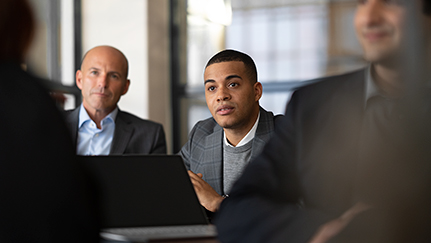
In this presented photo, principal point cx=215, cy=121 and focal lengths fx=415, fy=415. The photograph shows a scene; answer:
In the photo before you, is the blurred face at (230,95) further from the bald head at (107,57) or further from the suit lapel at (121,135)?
the bald head at (107,57)

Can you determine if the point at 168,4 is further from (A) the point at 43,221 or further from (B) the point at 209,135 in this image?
(A) the point at 43,221

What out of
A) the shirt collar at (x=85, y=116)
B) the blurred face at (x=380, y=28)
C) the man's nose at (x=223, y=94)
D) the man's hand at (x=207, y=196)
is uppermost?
the blurred face at (x=380, y=28)

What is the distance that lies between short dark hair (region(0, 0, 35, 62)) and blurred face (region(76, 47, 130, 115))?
4.81 ft

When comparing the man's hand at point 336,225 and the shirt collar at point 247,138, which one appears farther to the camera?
the shirt collar at point 247,138

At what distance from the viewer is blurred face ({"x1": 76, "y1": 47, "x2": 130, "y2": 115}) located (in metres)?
1.89

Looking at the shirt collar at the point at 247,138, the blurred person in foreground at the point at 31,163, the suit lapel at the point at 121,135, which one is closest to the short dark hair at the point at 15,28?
the blurred person in foreground at the point at 31,163

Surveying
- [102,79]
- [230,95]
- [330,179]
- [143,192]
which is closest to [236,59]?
[230,95]

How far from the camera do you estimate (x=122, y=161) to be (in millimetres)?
795

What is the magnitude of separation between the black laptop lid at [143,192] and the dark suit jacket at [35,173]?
26 centimetres

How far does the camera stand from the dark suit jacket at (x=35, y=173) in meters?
0.42

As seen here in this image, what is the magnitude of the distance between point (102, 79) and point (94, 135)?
0.85 ft

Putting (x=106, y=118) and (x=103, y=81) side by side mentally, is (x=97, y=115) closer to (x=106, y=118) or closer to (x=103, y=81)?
(x=106, y=118)

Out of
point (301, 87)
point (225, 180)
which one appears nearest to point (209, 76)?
point (225, 180)

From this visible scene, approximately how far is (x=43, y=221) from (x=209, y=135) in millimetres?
1146
